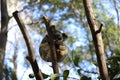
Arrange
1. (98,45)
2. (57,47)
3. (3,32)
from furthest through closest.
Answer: (3,32), (57,47), (98,45)

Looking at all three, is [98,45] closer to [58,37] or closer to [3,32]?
[58,37]

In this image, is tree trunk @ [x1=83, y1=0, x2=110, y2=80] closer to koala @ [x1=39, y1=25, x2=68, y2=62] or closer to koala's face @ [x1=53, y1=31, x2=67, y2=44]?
koala @ [x1=39, y1=25, x2=68, y2=62]

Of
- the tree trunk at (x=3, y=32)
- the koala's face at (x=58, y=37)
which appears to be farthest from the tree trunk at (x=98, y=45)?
the tree trunk at (x=3, y=32)

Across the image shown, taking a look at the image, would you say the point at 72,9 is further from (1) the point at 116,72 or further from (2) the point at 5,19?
(1) the point at 116,72

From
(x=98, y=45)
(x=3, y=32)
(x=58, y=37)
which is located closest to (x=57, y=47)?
(x=58, y=37)

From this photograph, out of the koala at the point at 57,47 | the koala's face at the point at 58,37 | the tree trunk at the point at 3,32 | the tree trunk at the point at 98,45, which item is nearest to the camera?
the tree trunk at the point at 98,45

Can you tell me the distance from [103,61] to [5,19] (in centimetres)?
465

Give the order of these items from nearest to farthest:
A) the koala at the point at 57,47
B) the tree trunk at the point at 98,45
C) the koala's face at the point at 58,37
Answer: the tree trunk at the point at 98,45 → the koala at the point at 57,47 → the koala's face at the point at 58,37

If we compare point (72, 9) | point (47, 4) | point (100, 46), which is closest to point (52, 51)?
point (100, 46)

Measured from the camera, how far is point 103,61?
5.16ft

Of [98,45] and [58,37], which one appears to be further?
[58,37]

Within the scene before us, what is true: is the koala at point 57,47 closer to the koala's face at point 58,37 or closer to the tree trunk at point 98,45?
the koala's face at point 58,37

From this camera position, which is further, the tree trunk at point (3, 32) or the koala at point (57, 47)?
the tree trunk at point (3, 32)

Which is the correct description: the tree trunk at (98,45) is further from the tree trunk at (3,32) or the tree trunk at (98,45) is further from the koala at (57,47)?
the tree trunk at (3,32)
